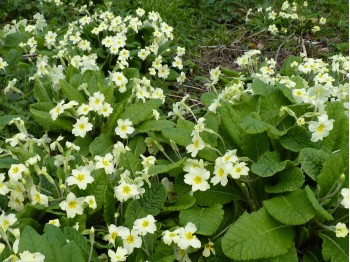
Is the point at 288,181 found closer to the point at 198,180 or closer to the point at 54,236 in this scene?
the point at 198,180

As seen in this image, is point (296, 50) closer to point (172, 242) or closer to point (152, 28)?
point (152, 28)

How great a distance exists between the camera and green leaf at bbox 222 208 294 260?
264 cm

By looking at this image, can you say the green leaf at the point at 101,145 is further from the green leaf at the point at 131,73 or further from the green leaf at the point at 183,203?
the green leaf at the point at 131,73

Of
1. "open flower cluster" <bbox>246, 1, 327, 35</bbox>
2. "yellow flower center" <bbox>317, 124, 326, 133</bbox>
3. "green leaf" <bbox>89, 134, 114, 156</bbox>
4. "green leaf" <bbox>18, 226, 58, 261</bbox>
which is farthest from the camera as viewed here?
"open flower cluster" <bbox>246, 1, 327, 35</bbox>

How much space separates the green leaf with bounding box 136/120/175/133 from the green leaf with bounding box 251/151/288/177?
86cm

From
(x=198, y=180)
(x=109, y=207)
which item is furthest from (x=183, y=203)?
(x=109, y=207)

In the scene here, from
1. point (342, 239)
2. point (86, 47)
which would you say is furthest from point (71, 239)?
point (86, 47)

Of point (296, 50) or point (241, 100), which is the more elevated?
point (241, 100)

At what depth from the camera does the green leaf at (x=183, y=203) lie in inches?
118

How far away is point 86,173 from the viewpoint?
9.78ft

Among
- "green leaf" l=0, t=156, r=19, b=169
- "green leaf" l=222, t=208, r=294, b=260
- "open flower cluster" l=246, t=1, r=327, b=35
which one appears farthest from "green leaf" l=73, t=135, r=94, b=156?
"open flower cluster" l=246, t=1, r=327, b=35

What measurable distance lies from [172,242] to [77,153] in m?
1.05

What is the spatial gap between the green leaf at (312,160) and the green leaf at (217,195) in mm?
484

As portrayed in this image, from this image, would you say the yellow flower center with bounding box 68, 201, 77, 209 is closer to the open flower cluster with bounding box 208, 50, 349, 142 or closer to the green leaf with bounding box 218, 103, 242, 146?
the green leaf with bounding box 218, 103, 242, 146
